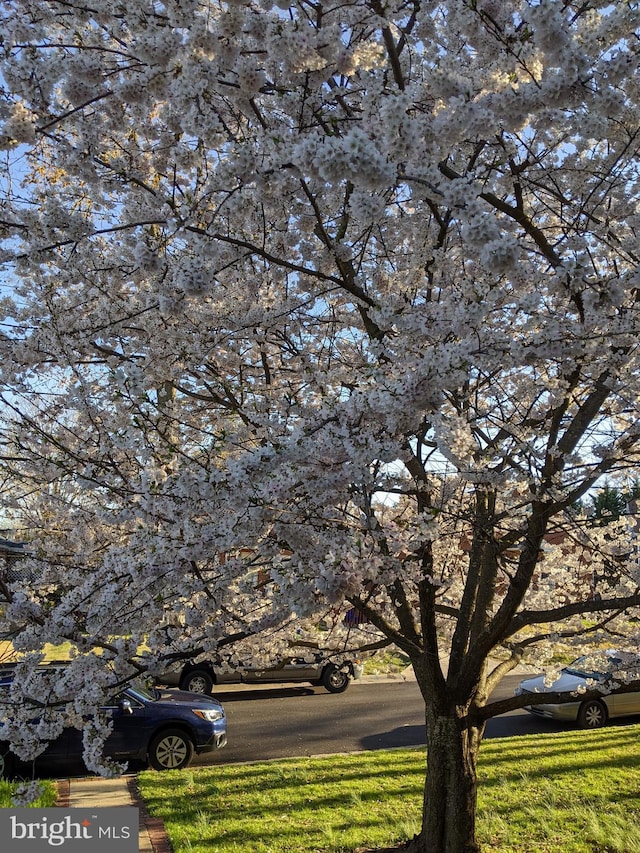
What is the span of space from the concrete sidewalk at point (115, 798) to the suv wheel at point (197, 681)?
521cm

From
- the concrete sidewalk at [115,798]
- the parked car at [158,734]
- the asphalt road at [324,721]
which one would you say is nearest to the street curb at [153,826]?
the concrete sidewalk at [115,798]

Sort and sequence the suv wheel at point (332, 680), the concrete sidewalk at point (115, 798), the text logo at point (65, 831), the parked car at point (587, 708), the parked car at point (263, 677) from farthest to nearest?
the suv wheel at point (332, 680) < the parked car at point (263, 677) < the parked car at point (587, 708) < the concrete sidewalk at point (115, 798) < the text logo at point (65, 831)

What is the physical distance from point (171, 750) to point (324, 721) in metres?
4.21

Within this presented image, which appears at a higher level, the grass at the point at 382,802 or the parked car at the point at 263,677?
the parked car at the point at 263,677

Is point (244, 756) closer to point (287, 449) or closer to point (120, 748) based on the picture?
point (120, 748)

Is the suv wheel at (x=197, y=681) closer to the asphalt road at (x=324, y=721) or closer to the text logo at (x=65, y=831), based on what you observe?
the asphalt road at (x=324, y=721)

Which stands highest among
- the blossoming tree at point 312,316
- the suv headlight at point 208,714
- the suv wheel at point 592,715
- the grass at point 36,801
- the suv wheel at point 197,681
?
the blossoming tree at point 312,316

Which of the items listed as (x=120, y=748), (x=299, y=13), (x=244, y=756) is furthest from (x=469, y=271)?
(x=244, y=756)

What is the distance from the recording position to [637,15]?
9.41ft

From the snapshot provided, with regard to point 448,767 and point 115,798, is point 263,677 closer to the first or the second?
point 115,798

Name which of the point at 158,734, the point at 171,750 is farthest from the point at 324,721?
the point at 158,734

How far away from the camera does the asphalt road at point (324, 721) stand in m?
10.2

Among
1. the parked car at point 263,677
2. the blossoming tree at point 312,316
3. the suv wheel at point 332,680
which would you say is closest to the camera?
the blossoming tree at point 312,316

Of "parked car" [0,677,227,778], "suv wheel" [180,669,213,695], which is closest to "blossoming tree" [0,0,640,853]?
"parked car" [0,677,227,778]
